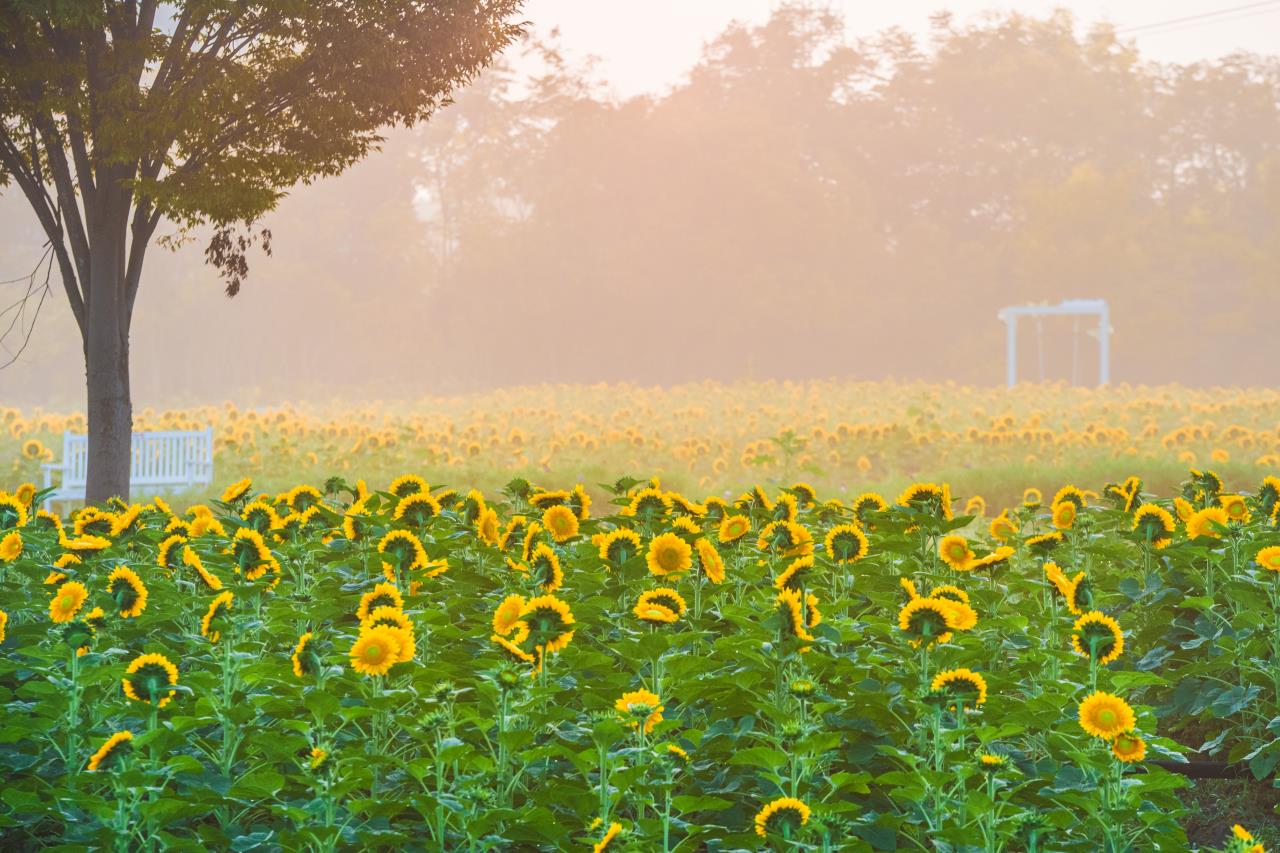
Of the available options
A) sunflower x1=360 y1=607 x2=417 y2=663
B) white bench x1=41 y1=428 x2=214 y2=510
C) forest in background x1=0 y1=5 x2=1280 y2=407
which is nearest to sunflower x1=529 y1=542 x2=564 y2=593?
sunflower x1=360 y1=607 x2=417 y2=663

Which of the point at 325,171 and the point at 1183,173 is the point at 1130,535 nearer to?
the point at 325,171

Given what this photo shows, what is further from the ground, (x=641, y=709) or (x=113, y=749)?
(x=641, y=709)

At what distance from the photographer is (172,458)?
13086mm

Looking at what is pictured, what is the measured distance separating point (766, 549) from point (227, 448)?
423 inches

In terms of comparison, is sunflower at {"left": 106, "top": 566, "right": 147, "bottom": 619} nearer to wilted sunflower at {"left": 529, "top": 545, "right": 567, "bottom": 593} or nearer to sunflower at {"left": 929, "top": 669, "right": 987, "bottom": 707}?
wilted sunflower at {"left": 529, "top": 545, "right": 567, "bottom": 593}

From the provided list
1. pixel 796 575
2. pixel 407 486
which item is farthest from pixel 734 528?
pixel 407 486

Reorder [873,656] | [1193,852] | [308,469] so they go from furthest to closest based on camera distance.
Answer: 1. [308,469]
2. [873,656]
3. [1193,852]

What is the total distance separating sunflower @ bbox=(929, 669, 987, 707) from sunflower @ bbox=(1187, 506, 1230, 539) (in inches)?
74.8

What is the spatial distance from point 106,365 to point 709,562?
632cm

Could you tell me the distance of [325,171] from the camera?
930 centimetres

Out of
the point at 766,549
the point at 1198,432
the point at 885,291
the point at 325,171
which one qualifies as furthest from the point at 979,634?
the point at 885,291

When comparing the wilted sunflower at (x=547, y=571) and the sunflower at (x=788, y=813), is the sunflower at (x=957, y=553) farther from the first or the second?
the sunflower at (x=788, y=813)

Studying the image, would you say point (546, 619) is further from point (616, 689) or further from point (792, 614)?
point (792, 614)

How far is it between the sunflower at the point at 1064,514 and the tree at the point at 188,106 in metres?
5.27
